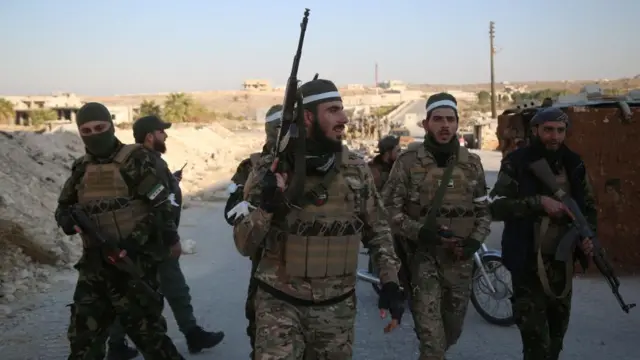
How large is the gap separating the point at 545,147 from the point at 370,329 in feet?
8.11

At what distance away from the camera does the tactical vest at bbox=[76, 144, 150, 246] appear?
149 inches

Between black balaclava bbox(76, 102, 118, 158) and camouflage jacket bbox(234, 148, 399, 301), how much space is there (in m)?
1.40

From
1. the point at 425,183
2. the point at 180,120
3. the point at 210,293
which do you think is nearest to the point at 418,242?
the point at 425,183

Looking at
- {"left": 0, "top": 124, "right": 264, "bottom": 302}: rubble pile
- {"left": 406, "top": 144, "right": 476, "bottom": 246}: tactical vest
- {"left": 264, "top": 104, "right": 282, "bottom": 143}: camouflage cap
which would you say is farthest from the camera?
{"left": 0, "top": 124, "right": 264, "bottom": 302}: rubble pile

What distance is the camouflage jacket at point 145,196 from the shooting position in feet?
12.6

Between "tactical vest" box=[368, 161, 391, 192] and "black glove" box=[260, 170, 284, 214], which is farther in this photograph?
"tactical vest" box=[368, 161, 391, 192]

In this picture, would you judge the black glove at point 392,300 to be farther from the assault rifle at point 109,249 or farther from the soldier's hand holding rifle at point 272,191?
the assault rifle at point 109,249

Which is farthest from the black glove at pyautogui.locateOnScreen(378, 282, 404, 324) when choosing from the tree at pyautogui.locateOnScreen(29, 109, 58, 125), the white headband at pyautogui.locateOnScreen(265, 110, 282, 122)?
the tree at pyautogui.locateOnScreen(29, 109, 58, 125)

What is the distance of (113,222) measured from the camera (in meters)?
3.81

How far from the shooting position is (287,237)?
2793 mm

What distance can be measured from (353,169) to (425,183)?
1127 mm

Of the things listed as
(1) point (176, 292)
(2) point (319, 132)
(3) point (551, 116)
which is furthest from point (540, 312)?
(1) point (176, 292)

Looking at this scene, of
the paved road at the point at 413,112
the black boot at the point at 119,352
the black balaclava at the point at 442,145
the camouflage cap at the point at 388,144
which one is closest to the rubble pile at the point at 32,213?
the black boot at the point at 119,352

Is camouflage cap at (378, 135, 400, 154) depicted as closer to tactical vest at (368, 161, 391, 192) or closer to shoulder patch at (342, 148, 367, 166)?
tactical vest at (368, 161, 391, 192)
